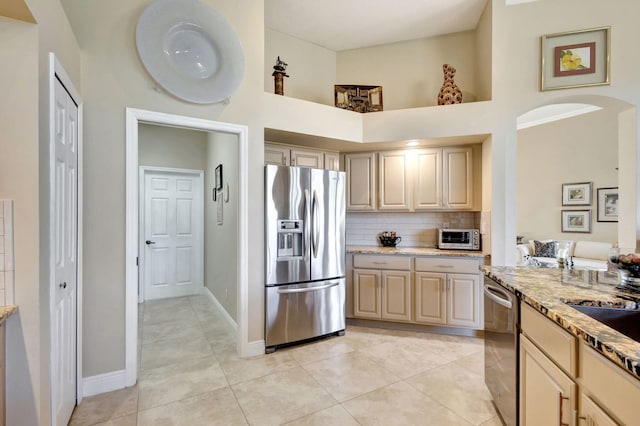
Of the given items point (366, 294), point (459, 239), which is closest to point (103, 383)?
point (366, 294)

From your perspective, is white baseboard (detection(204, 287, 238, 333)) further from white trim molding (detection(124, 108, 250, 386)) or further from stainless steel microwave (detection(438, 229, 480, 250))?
stainless steel microwave (detection(438, 229, 480, 250))

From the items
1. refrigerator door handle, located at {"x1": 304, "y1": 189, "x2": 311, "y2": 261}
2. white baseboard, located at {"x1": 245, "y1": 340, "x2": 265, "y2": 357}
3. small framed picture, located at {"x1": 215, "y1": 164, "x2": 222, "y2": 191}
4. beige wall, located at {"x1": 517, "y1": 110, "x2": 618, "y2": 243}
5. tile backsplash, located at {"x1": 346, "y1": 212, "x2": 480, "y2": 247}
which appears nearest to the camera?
white baseboard, located at {"x1": 245, "y1": 340, "x2": 265, "y2": 357}

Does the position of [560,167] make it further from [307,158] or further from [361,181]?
[307,158]

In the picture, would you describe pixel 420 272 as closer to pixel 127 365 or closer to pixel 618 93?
pixel 618 93

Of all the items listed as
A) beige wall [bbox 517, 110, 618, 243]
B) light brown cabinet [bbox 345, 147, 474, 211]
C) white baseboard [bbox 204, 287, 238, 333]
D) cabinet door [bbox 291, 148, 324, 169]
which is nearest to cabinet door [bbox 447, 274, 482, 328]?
light brown cabinet [bbox 345, 147, 474, 211]

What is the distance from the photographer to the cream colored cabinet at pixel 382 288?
3447 mm

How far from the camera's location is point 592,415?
3.38 feet

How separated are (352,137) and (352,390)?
253cm

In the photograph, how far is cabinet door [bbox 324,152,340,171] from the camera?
385 centimetres

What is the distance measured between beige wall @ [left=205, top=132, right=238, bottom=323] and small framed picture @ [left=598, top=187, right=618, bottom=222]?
7244mm

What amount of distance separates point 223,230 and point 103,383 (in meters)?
2.05

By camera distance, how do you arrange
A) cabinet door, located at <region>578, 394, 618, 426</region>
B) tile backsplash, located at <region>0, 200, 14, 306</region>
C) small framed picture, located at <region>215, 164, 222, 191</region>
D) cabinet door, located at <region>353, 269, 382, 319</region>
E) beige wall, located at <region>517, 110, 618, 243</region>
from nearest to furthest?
A: cabinet door, located at <region>578, 394, 618, 426</region>
tile backsplash, located at <region>0, 200, 14, 306</region>
cabinet door, located at <region>353, 269, 382, 319</region>
small framed picture, located at <region>215, 164, 222, 191</region>
beige wall, located at <region>517, 110, 618, 243</region>

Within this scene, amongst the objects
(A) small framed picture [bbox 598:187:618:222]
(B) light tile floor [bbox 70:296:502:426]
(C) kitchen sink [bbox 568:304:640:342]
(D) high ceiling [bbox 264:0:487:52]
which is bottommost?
(B) light tile floor [bbox 70:296:502:426]

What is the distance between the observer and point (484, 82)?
344 cm
